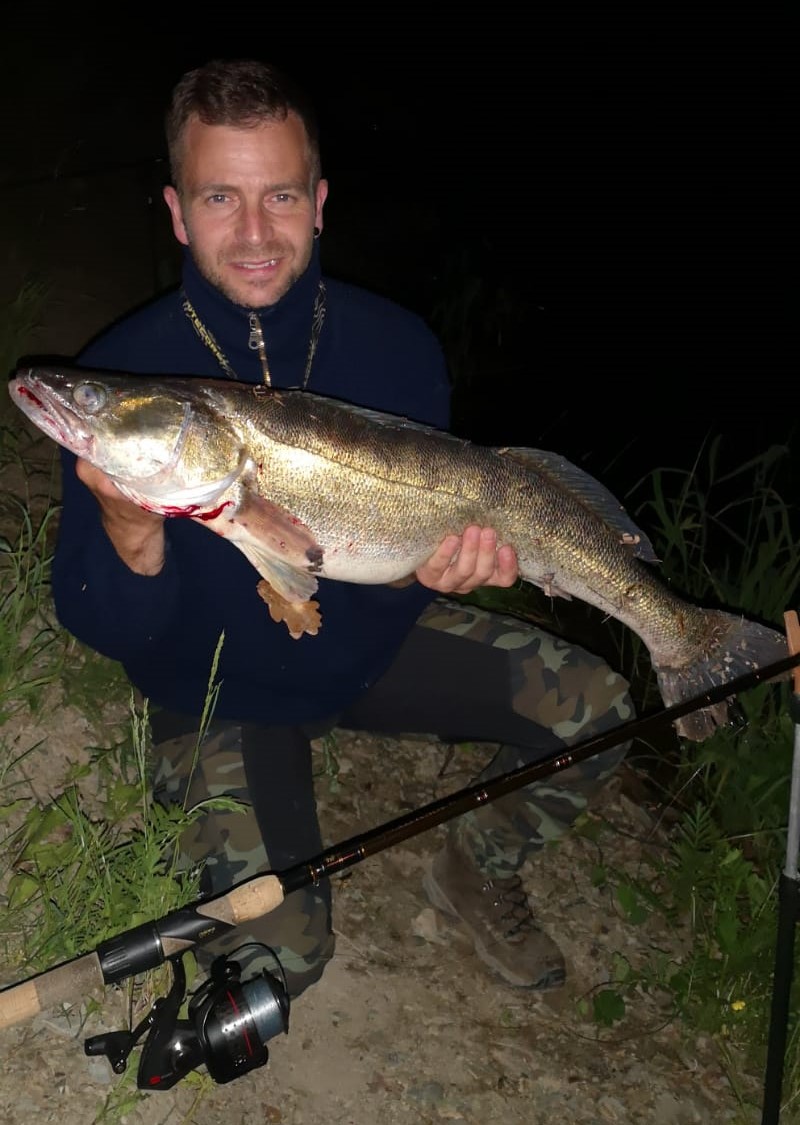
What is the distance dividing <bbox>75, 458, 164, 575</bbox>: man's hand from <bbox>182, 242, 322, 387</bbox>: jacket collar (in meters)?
0.61

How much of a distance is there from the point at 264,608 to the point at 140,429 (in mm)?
728

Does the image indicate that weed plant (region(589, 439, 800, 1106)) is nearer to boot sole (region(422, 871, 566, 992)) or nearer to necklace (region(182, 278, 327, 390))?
boot sole (region(422, 871, 566, 992))

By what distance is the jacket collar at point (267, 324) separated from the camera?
2.93 m

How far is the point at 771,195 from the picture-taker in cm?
1437

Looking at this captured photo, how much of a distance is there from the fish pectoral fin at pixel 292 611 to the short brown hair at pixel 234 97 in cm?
128

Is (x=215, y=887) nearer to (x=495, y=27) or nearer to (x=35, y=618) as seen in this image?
(x=35, y=618)

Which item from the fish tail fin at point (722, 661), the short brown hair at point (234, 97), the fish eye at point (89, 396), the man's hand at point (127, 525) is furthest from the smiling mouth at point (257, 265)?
the fish tail fin at point (722, 661)

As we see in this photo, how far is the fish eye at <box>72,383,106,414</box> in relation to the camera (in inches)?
95.5

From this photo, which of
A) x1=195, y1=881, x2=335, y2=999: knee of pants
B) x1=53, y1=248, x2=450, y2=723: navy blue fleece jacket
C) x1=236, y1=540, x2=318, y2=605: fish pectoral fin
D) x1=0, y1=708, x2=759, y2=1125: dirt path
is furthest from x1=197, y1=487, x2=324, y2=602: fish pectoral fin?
x1=0, y1=708, x2=759, y2=1125: dirt path

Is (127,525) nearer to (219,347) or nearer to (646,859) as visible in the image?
(219,347)

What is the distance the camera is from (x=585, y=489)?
9.79ft

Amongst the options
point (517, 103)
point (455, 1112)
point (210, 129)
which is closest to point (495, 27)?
point (517, 103)

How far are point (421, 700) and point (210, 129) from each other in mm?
1890

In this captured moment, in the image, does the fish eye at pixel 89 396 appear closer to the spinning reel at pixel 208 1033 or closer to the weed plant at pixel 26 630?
the weed plant at pixel 26 630
